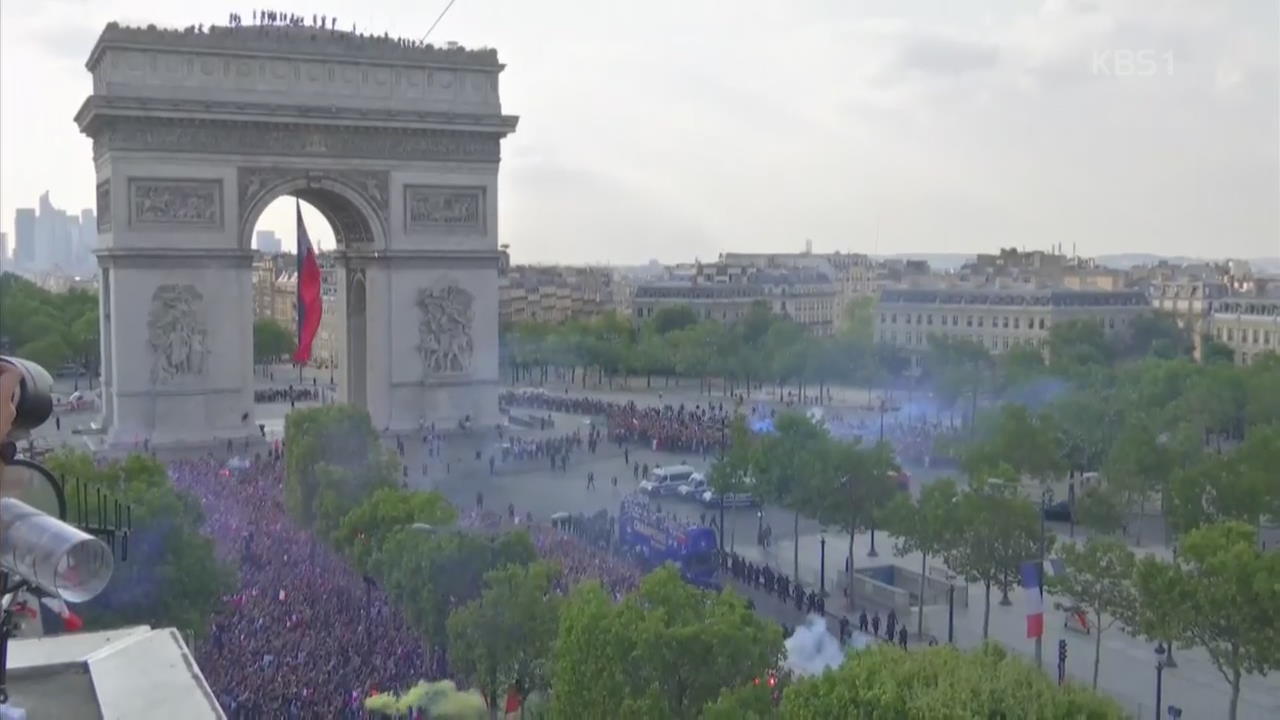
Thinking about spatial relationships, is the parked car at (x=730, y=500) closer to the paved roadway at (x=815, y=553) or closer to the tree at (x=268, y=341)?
the paved roadway at (x=815, y=553)

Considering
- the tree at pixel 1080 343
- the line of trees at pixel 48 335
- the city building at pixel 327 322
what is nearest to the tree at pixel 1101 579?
the tree at pixel 1080 343

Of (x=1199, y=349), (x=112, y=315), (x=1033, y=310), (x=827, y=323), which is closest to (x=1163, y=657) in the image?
(x=112, y=315)

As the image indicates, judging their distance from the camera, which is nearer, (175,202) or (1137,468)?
(1137,468)

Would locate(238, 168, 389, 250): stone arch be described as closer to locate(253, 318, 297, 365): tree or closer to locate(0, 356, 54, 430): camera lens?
locate(0, 356, 54, 430): camera lens

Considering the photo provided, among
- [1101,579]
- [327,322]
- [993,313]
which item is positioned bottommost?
[1101,579]

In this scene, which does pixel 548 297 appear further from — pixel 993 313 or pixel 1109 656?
pixel 1109 656


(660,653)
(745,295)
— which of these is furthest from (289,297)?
(660,653)
